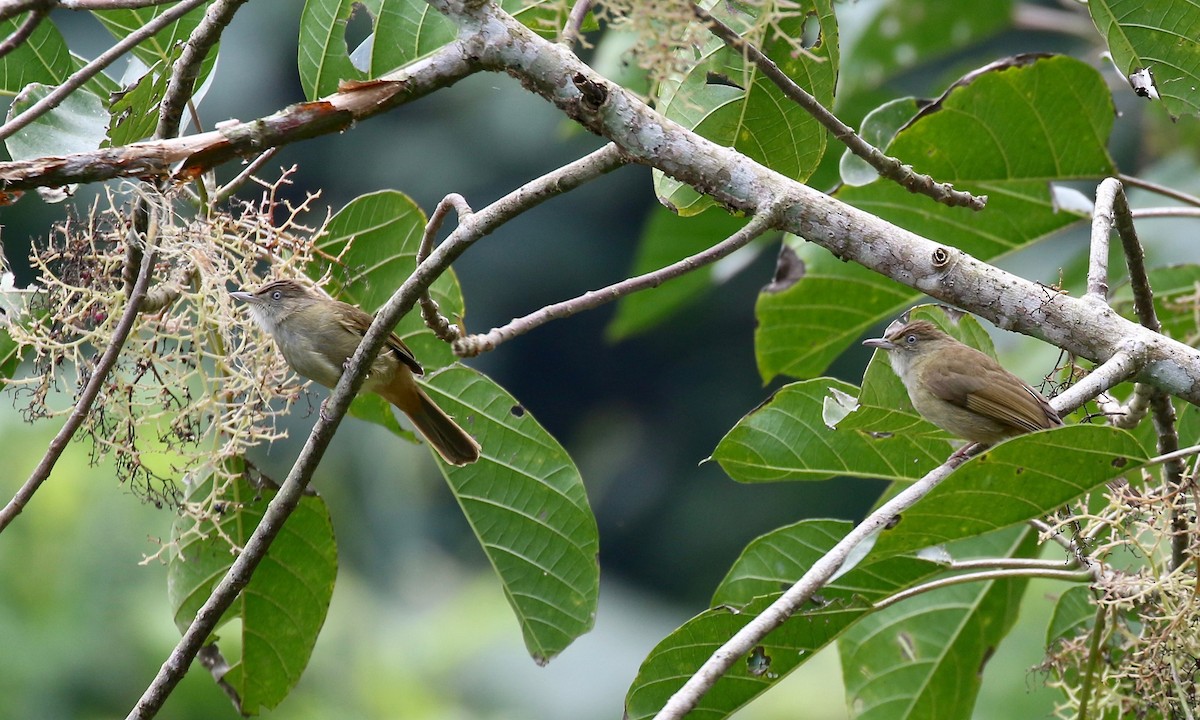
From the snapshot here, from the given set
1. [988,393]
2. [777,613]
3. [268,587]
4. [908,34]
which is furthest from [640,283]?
[908,34]

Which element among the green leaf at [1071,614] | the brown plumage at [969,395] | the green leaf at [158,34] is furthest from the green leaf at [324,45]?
the green leaf at [1071,614]

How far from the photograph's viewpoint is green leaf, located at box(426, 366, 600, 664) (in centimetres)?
266

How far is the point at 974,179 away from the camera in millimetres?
3092

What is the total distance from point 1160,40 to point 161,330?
2.06m

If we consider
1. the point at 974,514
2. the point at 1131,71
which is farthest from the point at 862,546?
the point at 1131,71

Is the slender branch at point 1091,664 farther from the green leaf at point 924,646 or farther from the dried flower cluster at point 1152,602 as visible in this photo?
the green leaf at point 924,646

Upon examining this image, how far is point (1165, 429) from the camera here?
2213 millimetres

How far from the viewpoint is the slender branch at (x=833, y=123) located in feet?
5.84

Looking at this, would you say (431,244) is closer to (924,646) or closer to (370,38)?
(370,38)

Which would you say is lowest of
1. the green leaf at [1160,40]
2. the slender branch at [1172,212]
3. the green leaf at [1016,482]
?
the green leaf at [1016,482]

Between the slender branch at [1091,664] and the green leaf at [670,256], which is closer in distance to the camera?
the slender branch at [1091,664]

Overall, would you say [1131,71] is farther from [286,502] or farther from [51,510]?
[51,510]

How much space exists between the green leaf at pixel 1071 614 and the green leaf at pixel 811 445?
493 millimetres

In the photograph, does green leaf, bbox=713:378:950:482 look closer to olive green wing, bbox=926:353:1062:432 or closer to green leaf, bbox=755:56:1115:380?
olive green wing, bbox=926:353:1062:432
